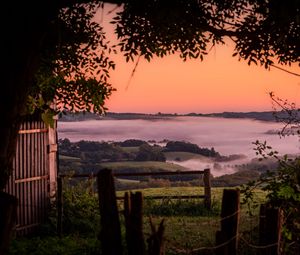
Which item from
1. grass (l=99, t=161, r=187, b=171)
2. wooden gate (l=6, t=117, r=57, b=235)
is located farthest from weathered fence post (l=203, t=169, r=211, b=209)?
grass (l=99, t=161, r=187, b=171)

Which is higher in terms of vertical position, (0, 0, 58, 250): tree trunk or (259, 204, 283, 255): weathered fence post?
(0, 0, 58, 250): tree trunk

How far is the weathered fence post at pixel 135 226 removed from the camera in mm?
5916

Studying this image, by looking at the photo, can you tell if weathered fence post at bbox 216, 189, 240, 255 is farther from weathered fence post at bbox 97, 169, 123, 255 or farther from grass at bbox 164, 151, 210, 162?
grass at bbox 164, 151, 210, 162

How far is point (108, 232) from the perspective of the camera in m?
5.98

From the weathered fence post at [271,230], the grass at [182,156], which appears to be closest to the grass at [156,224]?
the weathered fence post at [271,230]

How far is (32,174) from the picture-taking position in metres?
13.9

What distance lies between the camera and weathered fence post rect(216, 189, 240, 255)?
6176 millimetres

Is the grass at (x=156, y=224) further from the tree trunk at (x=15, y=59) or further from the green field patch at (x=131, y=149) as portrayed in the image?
the green field patch at (x=131, y=149)

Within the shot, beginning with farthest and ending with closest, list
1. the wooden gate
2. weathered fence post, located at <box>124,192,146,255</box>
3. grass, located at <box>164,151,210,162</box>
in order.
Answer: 1. grass, located at <box>164,151,210,162</box>
2. the wooden gate
3. weathered fence post, located at <box>124,192,146,255</box>

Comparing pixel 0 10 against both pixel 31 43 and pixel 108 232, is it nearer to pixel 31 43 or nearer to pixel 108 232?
pixel 31 43

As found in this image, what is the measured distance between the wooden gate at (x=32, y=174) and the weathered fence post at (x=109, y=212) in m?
7.49

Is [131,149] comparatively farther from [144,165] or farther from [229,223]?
[229,223]

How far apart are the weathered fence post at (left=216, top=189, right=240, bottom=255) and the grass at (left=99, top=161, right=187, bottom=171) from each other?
110 feet

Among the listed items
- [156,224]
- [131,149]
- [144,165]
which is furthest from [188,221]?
[131,149]
